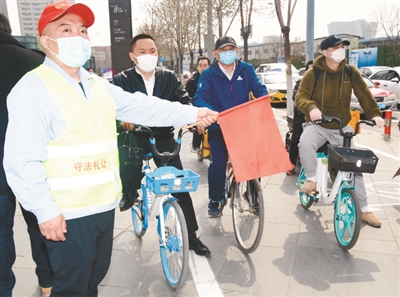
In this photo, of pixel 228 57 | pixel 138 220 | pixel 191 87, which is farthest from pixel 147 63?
pixel 191 87

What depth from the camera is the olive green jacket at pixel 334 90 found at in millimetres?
4664

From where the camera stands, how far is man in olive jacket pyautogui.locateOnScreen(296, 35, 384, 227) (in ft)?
15.2

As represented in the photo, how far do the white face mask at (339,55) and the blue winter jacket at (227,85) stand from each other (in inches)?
33.1

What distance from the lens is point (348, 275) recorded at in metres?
3.58

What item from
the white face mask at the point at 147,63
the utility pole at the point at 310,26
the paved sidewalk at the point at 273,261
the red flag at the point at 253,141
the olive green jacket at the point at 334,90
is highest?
the utility pole at the point at 310,26

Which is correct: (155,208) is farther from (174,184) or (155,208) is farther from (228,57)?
(228,57)

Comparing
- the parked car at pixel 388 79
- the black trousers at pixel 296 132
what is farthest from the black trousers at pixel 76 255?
the parked car at pixel 388 79

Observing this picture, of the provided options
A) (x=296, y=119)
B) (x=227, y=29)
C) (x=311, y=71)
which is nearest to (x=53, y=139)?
(x=311, y=71)

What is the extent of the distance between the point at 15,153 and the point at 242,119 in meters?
1.94

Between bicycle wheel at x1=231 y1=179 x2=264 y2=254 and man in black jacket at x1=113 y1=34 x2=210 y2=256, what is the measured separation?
1.32ft

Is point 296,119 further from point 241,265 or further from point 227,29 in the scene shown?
point 227,29

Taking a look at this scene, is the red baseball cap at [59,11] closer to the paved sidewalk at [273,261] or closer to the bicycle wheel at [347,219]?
the paved sidewalk at [273,261]

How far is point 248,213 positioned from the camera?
4.19m

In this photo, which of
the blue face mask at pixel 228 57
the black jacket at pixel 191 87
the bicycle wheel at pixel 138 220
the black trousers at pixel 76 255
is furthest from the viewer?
the black jacket at pixel 191 87
